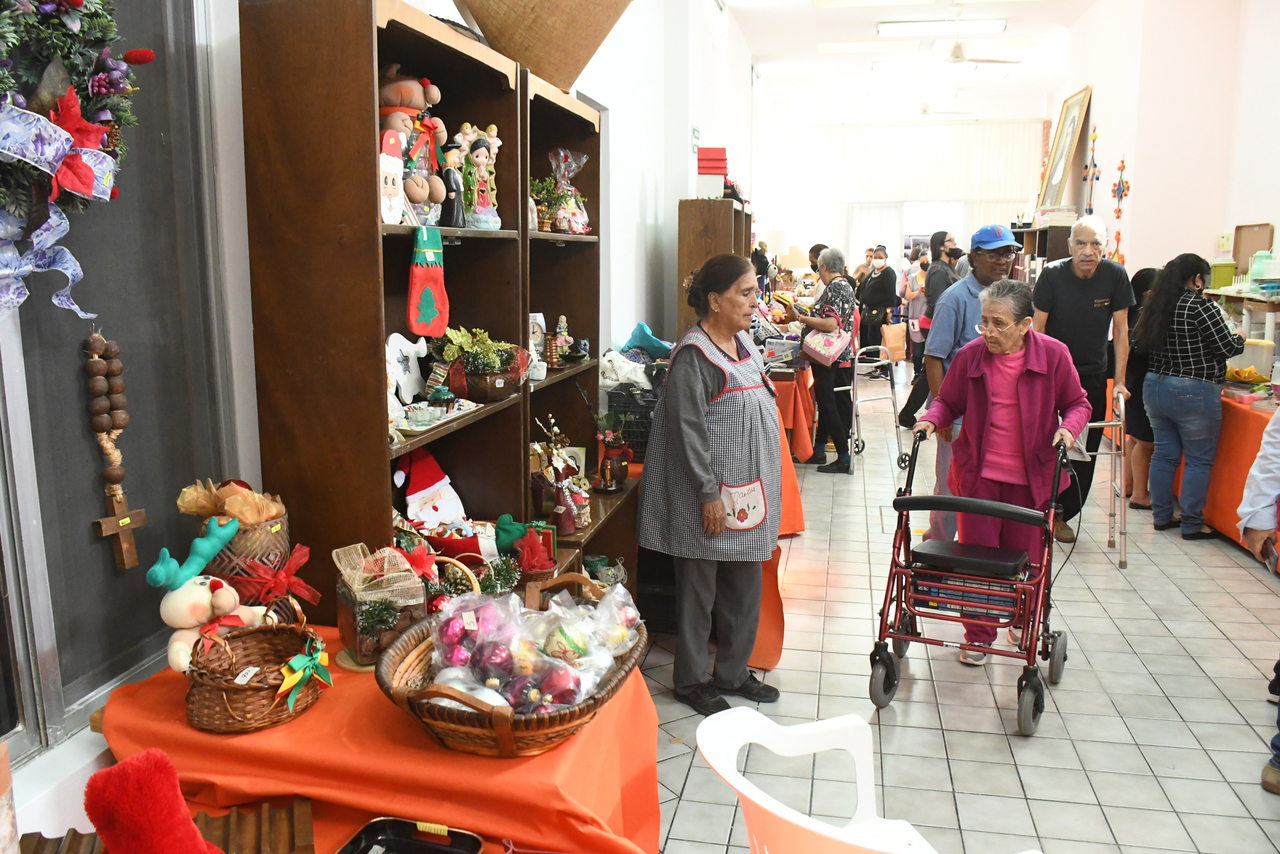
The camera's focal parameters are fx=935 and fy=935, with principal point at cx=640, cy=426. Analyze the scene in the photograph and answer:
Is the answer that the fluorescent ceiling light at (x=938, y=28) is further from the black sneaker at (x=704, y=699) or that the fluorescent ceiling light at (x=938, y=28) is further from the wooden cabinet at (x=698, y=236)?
the black sneaker at (x=704, y=699)

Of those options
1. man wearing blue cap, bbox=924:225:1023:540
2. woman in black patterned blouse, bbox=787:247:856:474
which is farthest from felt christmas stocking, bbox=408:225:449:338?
woman in black patterned blouse, bbox=787:247:856:474

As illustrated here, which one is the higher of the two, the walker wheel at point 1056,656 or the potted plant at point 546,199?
the potted plant at point 546,199

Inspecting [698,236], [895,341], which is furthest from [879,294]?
[698,236]

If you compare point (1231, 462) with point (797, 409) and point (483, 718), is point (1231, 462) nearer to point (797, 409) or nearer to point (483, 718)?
point (797, 409)

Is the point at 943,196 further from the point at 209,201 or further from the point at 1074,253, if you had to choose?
the point at 209,201

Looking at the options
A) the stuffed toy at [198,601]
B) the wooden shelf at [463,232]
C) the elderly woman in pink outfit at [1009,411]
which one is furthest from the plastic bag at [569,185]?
the stuffed toy at [198,601]

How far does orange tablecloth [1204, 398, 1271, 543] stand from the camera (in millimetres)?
4823

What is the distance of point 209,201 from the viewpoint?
1927mm

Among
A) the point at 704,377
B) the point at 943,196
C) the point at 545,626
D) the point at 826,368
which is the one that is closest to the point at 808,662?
the point at 704,377

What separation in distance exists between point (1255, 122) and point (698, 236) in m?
4.25

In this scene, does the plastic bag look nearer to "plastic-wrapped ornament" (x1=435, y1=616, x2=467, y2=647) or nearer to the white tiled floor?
the white tiled floor

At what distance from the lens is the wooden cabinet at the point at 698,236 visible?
5906 millimetres

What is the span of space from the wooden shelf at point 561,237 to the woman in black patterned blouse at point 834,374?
3411 millimetres

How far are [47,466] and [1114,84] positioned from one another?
906 centimetres
